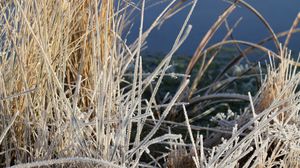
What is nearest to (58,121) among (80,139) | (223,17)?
(80,139)

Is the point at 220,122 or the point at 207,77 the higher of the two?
the point at 220,122

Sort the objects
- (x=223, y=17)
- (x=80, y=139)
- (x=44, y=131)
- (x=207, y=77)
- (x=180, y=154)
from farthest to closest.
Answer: (x=207, y=77) → (x=223, y=17) → (x=180, y=154) → (x=44, y=131) → (x=80, y=139)

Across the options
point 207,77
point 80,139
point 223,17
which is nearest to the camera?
point 80,139

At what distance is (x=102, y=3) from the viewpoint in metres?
1.77

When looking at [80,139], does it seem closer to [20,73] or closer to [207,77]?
[20,73]

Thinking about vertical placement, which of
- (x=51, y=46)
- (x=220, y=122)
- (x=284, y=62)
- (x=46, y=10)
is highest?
(x=46, y=10)

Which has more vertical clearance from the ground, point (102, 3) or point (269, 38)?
point (102, 3)

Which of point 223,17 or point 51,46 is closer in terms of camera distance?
point 51,46

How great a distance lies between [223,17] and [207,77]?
5.72 feet

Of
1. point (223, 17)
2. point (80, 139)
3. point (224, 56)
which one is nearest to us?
point (80, 139)

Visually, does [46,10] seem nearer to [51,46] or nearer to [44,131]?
[51,46]

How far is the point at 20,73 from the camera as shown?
5.26ft

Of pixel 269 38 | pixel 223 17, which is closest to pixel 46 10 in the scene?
pixel 223 17

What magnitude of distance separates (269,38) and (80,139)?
206cm
